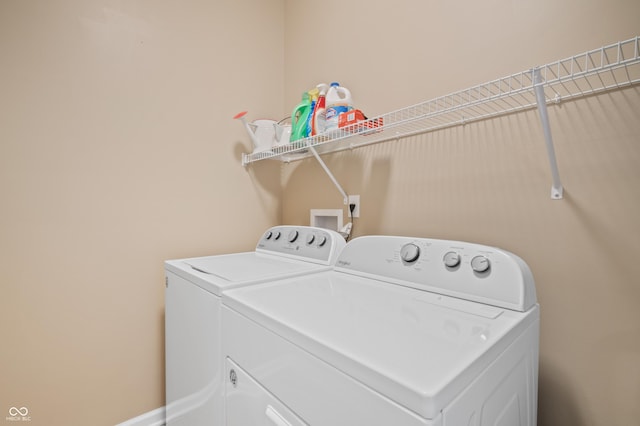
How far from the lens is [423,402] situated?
16.2 inches

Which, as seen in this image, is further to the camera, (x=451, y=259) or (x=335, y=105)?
(x=335, y=105)

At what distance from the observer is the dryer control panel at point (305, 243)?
1.30 m

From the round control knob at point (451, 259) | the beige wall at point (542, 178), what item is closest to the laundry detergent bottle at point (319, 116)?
the beige wall at point (542, 178)

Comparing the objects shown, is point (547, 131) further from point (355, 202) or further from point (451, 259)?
Answer: point (355, 202)

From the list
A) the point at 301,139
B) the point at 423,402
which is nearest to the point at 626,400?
the point at 423,402

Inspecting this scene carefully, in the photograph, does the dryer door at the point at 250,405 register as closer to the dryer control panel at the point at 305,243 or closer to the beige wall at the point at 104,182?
the dryer control panel at the point at 305,243

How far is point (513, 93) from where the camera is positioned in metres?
0.79

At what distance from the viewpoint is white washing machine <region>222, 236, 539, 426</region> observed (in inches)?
18.6

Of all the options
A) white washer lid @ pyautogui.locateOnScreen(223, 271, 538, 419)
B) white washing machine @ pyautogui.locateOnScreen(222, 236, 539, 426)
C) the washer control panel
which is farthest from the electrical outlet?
white washer lid @ pyautogui.locateOnScreen(223, 271, 538, 419)

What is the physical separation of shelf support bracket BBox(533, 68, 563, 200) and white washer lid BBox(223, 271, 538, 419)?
381 mm

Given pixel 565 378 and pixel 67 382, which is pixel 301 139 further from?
pixel 67 382

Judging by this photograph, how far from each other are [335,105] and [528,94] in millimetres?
748

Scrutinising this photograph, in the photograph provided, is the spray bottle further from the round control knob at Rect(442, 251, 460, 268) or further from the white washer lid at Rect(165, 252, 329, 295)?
the round control knob at Rect(442, 251, 460, 268)

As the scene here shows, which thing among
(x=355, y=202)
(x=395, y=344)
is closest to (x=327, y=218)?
(x=355, y=202)
